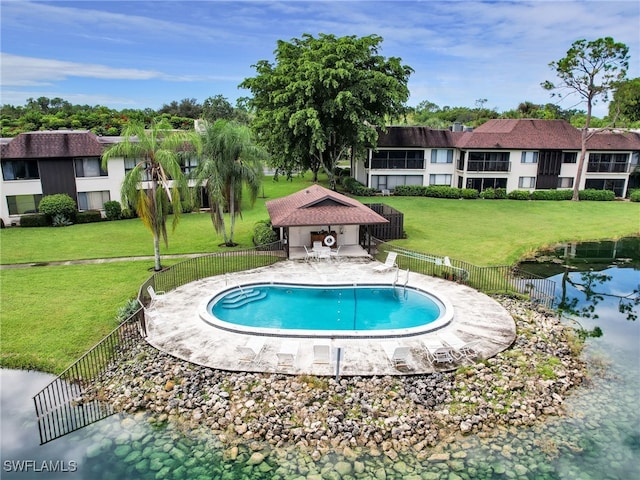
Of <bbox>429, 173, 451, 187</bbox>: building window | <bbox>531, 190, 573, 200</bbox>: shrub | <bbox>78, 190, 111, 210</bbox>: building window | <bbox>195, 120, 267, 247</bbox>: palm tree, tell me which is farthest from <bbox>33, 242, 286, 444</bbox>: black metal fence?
<bbox>531, 190, 573, 200</bbox>: shrub

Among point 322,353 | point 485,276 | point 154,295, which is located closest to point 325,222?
point 485,276

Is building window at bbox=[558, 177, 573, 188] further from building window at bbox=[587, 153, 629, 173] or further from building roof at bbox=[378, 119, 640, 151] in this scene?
building roof at bbox=[378, 119, 640, 151]

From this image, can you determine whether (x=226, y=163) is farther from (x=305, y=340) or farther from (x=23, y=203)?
(x=23, y=203)

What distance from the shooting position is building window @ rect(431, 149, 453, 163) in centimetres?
5238

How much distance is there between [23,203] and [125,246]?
13591 mm

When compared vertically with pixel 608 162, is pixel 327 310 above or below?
below

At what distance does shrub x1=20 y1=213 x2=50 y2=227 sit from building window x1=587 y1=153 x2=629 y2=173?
53.9 meters

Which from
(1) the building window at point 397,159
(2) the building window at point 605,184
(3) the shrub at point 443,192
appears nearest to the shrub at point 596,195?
(2) the building window at point 605,184

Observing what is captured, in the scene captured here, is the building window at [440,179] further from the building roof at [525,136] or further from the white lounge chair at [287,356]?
the white lounge chair at [287,356]

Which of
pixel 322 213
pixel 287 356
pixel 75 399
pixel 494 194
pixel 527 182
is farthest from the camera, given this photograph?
pixel 527 182

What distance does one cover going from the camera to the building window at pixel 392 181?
171 ft

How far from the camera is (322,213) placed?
87.7 feet

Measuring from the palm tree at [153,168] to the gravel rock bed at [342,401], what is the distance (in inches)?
352

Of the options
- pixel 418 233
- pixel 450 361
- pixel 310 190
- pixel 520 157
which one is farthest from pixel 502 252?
pixel 520 157
